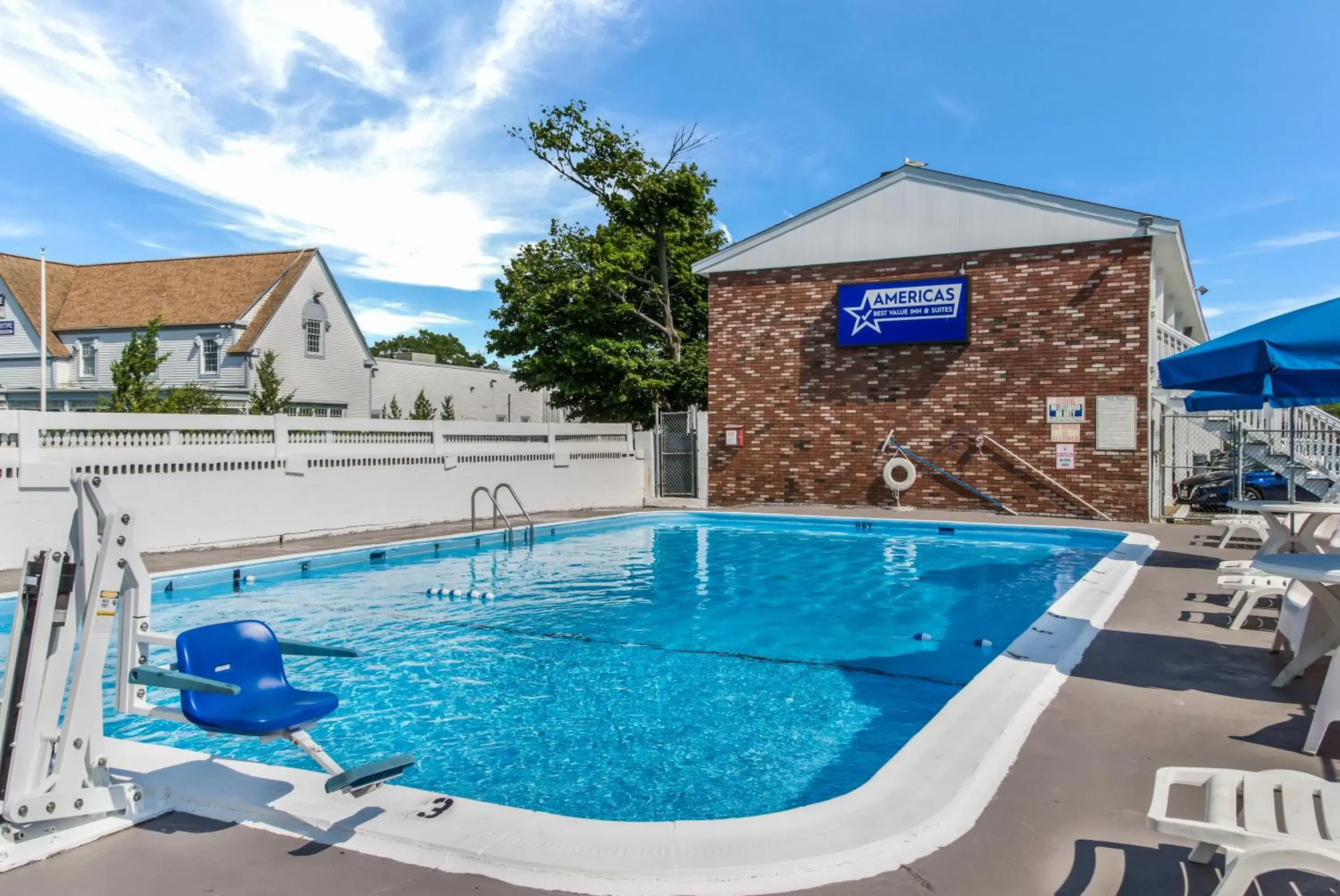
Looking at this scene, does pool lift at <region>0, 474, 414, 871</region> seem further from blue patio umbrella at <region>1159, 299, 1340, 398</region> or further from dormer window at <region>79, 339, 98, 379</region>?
dormer window at <region>79, 339, 98, 379</region>

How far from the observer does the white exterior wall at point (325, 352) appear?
2700 centimetres

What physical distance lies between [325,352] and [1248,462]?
26669 millimetres

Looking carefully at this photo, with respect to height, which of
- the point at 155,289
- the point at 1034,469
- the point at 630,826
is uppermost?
the point at 155,289

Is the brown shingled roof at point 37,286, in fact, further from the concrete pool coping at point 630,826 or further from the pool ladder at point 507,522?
the concrete pool coping at point 630,826

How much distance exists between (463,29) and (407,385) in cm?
2242

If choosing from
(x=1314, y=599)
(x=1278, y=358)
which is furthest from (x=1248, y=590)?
(x=1278, y=358)

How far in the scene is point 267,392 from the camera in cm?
2406

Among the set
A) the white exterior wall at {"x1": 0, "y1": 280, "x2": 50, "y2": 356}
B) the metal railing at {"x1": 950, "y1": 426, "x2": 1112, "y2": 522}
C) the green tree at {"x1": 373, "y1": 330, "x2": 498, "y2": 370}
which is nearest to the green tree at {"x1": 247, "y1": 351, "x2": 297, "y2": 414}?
the white exterior wall at {"x1": 0, "y1": 280, "x2": 50, "y2": 356}

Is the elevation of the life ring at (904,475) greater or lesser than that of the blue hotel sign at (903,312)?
lesser

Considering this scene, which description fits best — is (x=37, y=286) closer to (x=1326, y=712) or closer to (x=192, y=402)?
(x=192, y=402)

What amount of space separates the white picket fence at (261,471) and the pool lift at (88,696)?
14.4ft

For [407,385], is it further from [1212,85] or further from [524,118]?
[1212,85]

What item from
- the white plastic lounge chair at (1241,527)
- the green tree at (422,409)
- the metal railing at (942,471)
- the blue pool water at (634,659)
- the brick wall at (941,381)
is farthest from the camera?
the green tree at (422,409)

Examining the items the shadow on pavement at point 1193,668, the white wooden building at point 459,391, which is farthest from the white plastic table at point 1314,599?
the white wooden building at point 459,391
